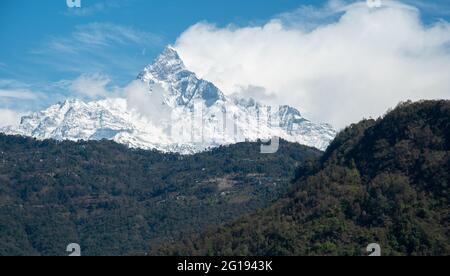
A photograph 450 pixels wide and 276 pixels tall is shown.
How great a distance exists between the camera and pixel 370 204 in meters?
80.6

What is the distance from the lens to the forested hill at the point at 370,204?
243ft

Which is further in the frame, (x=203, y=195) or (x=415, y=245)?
(x=203, y=195)

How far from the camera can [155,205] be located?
196 metres

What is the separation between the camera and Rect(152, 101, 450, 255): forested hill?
243 ft

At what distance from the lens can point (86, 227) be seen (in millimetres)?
181125
